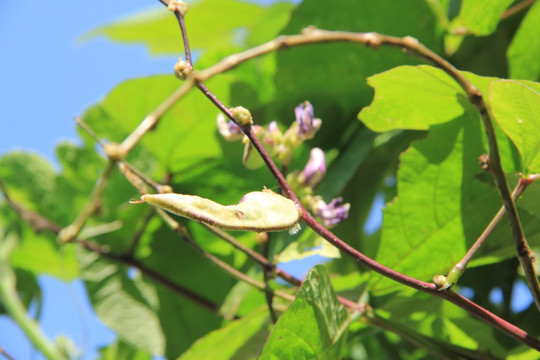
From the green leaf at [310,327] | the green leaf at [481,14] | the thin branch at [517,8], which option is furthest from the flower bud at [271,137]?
the thin branch at [517,8]

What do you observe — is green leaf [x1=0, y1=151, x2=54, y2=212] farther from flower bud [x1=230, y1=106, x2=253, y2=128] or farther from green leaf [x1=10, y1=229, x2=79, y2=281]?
flower bud [x1=230, y1=106, x2=253, y2=128]

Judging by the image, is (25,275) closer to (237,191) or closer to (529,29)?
(237,191)

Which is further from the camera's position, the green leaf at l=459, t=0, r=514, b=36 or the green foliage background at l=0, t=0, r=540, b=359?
the green leaf at l=459, t=0, r=514, b=36

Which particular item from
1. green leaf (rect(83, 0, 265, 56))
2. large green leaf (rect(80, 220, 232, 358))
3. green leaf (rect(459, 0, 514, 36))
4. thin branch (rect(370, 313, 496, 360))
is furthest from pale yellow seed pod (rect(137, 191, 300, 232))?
green leaf (rect(83, 0, 265, 56))

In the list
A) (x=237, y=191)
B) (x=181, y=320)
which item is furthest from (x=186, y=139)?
(x=181, y=320)

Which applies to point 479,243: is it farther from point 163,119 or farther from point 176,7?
point 163,119
